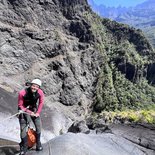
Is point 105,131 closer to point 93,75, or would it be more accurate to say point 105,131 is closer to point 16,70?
point 16,70

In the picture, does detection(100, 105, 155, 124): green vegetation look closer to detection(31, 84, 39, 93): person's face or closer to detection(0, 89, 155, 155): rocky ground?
detection(0, 89, 155, 155): rocky ground

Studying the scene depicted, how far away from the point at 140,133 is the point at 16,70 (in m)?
63.9

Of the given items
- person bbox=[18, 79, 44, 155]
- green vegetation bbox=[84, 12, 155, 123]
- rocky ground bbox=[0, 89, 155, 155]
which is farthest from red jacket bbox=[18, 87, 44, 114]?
green vegetation bbox=[84, 12, 155, 123]

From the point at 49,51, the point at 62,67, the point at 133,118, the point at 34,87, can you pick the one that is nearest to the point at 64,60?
the point at 62,67

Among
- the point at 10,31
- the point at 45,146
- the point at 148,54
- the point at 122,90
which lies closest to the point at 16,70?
the point at 10,31

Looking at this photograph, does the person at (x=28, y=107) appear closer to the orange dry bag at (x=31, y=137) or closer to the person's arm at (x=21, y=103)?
the person's arm at (x=21, y=103)

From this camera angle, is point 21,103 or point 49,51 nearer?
point 21,103

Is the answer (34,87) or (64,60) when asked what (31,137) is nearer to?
(34,87)

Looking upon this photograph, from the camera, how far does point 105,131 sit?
22.7 meters

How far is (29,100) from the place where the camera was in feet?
47.7

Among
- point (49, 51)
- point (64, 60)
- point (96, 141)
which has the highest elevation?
point (49, 51)

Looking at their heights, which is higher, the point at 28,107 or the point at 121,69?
the point at 28,107

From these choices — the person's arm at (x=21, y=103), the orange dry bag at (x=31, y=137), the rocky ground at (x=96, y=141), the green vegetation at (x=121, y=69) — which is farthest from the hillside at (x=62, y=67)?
the person's arm at (x=21, y=103)

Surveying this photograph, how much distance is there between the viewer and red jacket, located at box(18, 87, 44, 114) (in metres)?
14.2
